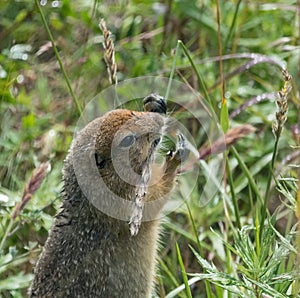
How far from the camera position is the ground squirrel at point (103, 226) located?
3178mm

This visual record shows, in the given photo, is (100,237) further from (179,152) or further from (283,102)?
(283,102)

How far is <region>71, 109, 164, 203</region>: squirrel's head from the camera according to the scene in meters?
3.16

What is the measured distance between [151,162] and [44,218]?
0.72m

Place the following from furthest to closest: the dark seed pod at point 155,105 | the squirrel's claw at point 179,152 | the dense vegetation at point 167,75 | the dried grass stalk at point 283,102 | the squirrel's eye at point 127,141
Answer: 1. the dense vegetation at point 167,75
2. the squirrel's claw at point 179,152
3. the dark seed pod at point 155,105
4. the squirrel's eye at point 127,141
5. the dried grass stalk at point 283,102

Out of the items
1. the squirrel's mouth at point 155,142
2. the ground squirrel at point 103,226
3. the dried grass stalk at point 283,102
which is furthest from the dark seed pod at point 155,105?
the dried grass stalk at point 283,102

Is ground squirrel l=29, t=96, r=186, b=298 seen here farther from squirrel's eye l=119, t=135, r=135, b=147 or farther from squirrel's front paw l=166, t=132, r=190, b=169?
squirrel's front paw l=166, t=132, r=190, b=169

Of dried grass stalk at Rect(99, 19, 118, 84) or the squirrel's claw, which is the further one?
the squirrel's claw

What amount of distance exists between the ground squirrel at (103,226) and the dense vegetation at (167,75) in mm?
489

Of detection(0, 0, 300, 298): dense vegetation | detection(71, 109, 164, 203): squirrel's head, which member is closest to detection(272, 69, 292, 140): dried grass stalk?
detection(71, 109, 164, 203): squirrel's head

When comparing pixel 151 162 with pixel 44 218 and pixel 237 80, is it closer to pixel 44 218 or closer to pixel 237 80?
pixel 44 218

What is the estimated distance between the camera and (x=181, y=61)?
15.5 feet

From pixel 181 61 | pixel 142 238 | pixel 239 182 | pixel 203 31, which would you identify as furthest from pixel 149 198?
pixel 203 31

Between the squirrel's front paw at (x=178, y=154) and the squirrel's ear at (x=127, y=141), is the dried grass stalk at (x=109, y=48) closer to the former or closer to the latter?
the squirrel's ear at (x=127, y=141)

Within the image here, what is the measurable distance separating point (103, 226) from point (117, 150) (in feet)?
1.12
